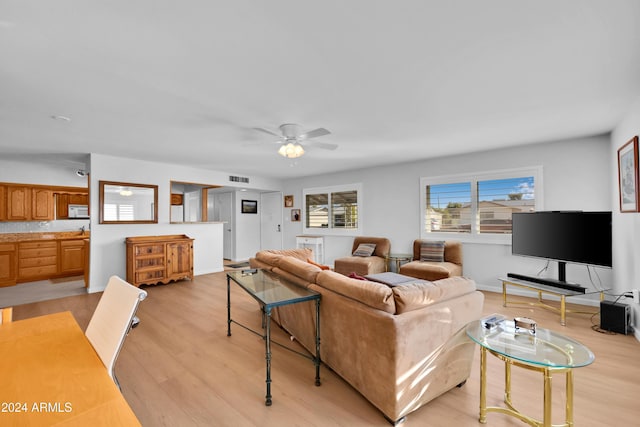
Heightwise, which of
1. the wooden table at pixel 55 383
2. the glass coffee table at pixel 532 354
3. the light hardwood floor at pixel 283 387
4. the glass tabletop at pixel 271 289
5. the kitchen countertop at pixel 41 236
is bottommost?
the light hardwood floor at pixel 283 387

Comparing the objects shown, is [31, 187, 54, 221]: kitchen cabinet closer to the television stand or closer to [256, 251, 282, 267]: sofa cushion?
[256, 251, 282, 267]: sofa cushion

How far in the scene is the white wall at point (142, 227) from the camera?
470 centimetres

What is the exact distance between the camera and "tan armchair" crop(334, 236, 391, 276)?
16.7 ft

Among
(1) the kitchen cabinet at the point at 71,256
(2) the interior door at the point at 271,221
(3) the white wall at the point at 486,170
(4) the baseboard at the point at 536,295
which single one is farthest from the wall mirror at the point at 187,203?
(4) the baseboard at the point at 536,295

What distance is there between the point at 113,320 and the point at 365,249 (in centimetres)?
478

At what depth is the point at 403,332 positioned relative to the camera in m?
1.63

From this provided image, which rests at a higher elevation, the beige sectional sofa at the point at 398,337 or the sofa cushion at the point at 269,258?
the sofa cushion at the point at 269,258

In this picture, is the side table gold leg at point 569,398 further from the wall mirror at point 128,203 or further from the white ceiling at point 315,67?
the wall mirror at point 128,203

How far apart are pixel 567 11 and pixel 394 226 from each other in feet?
14.9

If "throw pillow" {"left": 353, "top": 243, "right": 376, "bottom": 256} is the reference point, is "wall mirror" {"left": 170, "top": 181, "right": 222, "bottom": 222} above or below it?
above

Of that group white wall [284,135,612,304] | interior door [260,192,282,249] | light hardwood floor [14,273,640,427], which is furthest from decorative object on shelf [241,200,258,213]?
light hardwood floor [14,273,640,427]

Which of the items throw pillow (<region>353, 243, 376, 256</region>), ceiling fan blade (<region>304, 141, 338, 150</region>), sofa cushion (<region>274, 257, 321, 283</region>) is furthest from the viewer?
throw pillow (<region>353, 243, 376, 256</region>)

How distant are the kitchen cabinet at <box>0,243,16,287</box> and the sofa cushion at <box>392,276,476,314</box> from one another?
7.00 m

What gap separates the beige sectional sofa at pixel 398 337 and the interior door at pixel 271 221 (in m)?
5.93
